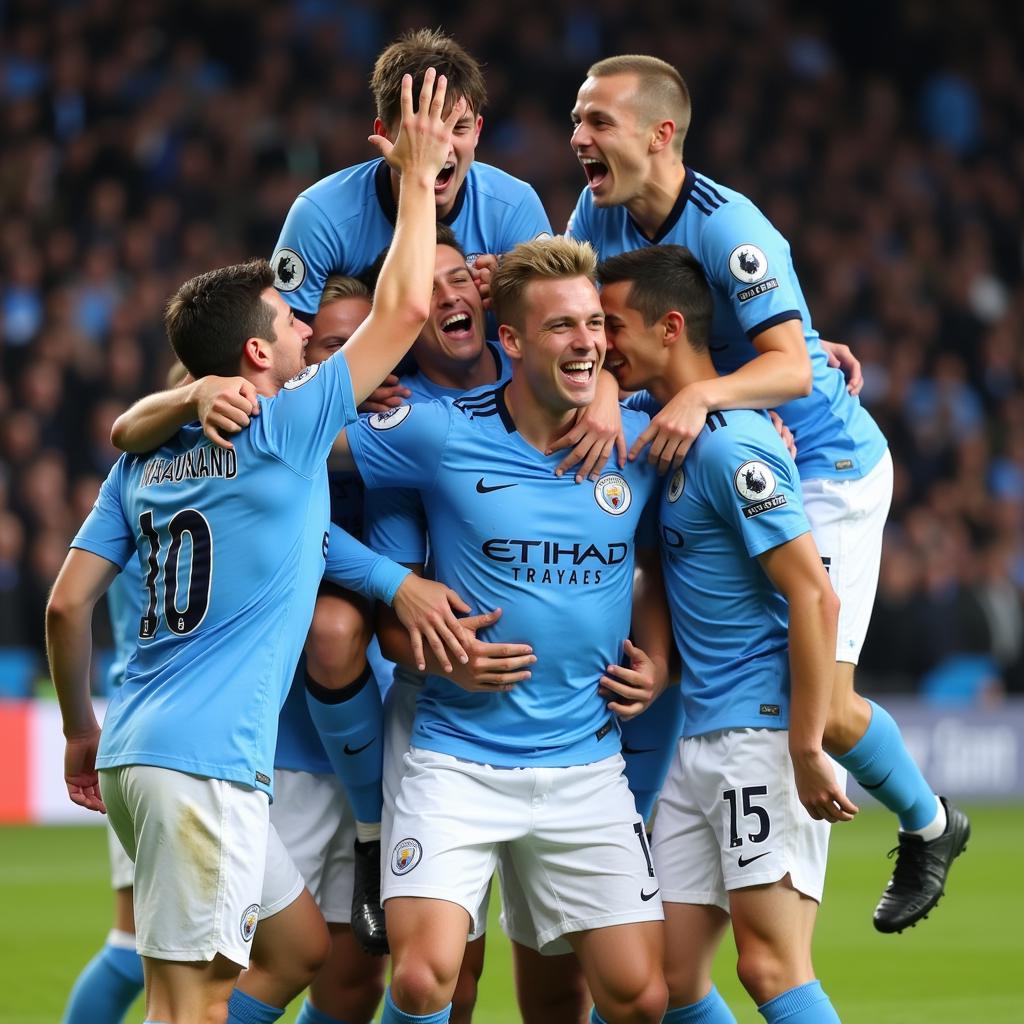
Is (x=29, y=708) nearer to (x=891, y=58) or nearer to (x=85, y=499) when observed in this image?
(x=85, y=499)

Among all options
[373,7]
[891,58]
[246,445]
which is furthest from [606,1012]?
[891,58]

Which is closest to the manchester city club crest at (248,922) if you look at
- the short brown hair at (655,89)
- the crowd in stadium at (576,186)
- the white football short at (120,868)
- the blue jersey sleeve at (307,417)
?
the blue jersey sleeve at (307,417)

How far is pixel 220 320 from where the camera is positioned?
4.41m

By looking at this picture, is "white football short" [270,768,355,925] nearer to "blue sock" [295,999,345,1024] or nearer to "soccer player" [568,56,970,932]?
"blue sock" [295,999,345,1024]

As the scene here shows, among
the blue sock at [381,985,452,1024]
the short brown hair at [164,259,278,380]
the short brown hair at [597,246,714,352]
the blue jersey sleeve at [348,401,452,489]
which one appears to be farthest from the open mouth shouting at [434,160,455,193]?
the blue sock at [381,985,452,1024]

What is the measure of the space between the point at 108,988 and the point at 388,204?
2.63m

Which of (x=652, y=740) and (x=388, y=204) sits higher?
(x=388, y=204)

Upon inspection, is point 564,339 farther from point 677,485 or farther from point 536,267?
point 677,485

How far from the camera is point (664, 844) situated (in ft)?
15.6

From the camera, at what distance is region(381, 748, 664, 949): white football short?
177 inches

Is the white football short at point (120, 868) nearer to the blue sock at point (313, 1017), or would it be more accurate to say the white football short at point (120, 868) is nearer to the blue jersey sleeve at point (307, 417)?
the blue sock at point (313, 1017)

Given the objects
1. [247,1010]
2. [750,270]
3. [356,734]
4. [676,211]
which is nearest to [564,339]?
[750,270]

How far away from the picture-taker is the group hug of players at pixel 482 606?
421 centimetres

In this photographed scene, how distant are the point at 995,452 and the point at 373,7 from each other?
722 centimetres
